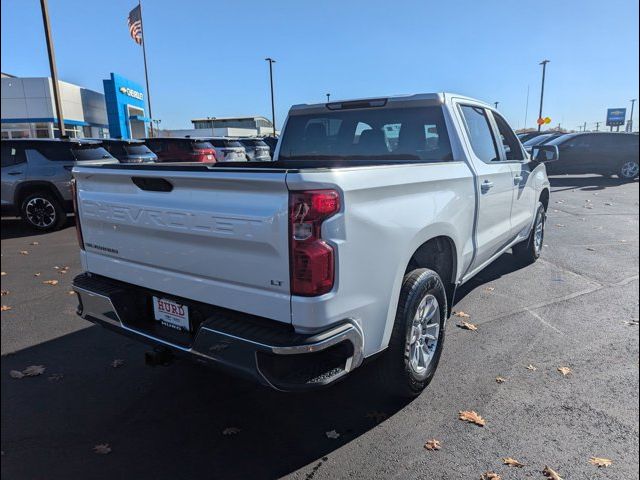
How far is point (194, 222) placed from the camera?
2461mm

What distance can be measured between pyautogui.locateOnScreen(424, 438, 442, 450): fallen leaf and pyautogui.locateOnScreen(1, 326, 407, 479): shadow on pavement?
0.35 metres

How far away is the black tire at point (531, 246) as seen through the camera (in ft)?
20.3

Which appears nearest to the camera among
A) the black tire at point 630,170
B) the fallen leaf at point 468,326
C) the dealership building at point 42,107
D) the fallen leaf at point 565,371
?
the fallen leaf at point 565,371

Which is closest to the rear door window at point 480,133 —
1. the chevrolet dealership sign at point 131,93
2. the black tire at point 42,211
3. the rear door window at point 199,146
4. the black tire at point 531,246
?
the black tire at point 531,246

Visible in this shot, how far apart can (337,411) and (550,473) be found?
1.28 metres

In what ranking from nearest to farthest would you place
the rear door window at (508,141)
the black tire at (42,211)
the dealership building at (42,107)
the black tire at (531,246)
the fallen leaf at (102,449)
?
1. the fallen leaf at (102,449)
2. the rear door window at (508,141)
3. the black tire at (531,246)
4. the black tire at (42,211)
5. the dealership building at (42,107)

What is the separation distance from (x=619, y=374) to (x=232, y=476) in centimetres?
295

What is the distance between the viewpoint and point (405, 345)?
2.87 m

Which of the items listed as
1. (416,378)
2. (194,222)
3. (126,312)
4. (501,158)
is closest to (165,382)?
(126,312)

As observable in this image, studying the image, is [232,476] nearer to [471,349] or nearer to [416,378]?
[416,378]

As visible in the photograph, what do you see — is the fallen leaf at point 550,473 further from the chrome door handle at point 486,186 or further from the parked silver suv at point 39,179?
the parked silver suv at point 39,179

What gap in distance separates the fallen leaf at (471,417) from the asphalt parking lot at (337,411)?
0.04 m

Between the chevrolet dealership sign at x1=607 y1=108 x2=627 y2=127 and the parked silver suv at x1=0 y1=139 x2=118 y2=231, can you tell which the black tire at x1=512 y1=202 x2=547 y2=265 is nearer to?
the parked silver suv at x1=0 y1=139 x2=118 y2=231

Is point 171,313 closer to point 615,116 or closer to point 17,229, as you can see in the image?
point 17,229
